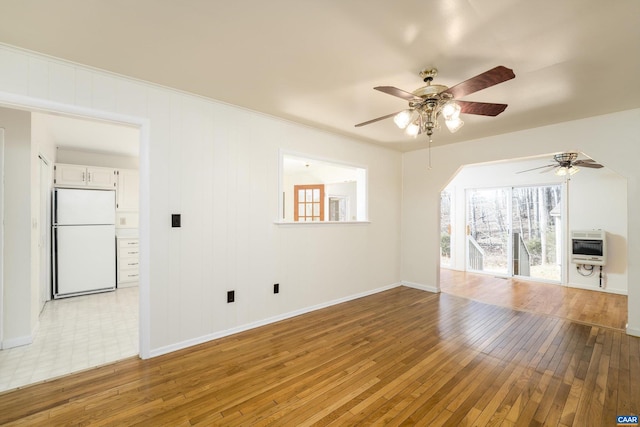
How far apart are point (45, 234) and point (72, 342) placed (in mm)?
2140

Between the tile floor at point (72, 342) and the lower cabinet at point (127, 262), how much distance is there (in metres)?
0.85

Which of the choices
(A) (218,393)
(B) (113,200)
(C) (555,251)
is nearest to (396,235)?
(C) (555,251)

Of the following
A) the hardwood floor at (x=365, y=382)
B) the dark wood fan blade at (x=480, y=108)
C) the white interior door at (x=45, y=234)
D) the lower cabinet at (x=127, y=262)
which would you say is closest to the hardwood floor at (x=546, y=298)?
the hardwood floor at (x=365, y=382)

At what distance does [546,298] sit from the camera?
4574 millimetres

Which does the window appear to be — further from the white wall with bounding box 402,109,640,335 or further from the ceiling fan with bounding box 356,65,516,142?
the ceiling fan with bounding box 356,65,516,142

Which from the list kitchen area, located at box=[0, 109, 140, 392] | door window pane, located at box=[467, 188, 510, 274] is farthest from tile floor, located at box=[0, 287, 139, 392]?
door window pane, located at box=[467, 188, 510, 274]

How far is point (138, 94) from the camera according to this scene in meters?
2.55

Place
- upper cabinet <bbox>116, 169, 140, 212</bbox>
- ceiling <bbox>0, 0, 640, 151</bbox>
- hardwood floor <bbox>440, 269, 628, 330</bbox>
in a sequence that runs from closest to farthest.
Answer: ceiling <bbox>0, 0, 640, 151</bbox>
hardwood floor <bbox>440, 269, 628, 330</bbox>
upper cabinet <bbox>116, 169, 140, 212</bbox>

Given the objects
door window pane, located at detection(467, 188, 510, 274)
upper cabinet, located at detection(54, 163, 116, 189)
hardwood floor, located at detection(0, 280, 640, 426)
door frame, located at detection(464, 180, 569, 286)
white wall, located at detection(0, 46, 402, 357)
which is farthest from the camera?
door window pane, located at detection(467, 188, 510, 274)

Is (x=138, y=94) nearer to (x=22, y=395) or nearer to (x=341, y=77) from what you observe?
(x=341, y=77)

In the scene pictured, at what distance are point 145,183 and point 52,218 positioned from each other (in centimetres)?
318

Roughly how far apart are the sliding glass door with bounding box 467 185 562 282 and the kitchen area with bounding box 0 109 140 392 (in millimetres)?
6848

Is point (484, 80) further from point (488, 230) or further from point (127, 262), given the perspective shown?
point (127, 262)

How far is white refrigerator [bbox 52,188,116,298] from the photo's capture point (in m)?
4.42
